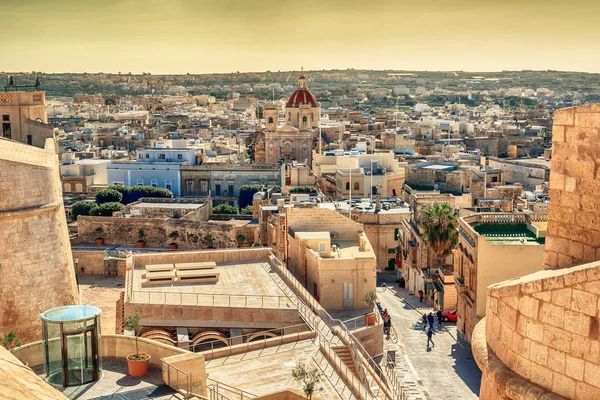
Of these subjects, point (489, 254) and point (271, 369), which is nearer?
point (271, 369)

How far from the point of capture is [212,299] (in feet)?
60.9

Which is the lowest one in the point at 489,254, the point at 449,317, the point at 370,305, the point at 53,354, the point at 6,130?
the point at 449,317

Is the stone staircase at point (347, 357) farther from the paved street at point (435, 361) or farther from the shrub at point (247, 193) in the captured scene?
the shrub at point (247, 193)

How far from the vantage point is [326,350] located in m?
16.0

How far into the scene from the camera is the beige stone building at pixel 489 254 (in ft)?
72.1

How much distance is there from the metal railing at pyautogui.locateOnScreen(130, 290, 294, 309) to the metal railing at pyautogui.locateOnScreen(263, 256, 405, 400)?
51cm

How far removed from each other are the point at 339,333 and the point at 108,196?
103ft

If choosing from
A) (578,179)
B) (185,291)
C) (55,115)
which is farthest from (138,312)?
(55,115)

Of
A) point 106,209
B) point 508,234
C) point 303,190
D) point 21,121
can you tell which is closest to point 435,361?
point 508,234

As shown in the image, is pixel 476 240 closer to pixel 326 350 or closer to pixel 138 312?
pixel 326 350

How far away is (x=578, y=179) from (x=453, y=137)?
77.6 m

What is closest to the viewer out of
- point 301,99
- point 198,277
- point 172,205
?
point 198,277

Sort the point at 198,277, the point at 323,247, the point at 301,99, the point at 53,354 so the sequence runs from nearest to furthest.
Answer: the point at 53,354 < the point at 198,277 < the point at 323,247 < the point at 301,99

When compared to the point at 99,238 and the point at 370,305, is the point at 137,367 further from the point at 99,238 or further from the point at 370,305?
the point at 99,238
